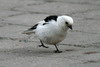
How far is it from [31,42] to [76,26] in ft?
4.47

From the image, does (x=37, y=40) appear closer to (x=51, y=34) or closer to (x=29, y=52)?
(x=29, y=52)

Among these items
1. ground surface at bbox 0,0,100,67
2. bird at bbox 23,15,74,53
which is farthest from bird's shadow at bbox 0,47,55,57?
bird at bbox 23,15,74,53

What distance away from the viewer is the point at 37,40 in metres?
6.23

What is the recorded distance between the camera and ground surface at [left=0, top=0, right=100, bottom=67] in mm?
4871

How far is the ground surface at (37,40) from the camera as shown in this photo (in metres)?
4.87

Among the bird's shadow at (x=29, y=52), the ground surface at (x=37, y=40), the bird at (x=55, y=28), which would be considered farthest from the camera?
the bird's shadow at (x=29, y=52)

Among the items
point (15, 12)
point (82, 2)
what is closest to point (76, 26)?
point (15, 12)

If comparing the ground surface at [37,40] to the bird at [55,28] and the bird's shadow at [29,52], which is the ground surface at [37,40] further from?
the bird at [55,28]

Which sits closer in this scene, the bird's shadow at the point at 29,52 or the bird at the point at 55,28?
the bird at the point at 55,28

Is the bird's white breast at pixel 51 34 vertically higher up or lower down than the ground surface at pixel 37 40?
higher up

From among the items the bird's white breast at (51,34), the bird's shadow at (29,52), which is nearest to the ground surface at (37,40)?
the bird's shadow at (29,52)

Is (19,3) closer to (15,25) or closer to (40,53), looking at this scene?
(15,25)

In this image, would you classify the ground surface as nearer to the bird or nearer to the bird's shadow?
the bird's shadow

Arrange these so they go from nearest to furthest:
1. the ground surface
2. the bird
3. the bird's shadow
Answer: the ground surface < the bird < the bird's shadow
